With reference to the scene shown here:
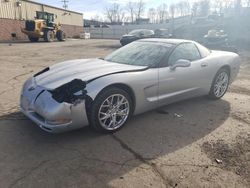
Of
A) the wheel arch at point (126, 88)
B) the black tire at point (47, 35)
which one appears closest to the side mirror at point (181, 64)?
the wheel arch at point (126, 88)

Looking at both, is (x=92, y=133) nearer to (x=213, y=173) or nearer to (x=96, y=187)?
(x=96, y=187)

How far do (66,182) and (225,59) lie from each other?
4455 millimetres

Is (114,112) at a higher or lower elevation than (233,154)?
higher

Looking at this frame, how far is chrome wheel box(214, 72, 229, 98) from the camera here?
579cm

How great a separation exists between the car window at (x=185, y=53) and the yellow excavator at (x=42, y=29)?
71.2 feet

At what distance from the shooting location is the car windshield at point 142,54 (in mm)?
4676

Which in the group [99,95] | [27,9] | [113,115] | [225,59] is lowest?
[113,115]

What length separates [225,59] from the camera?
19.2ft

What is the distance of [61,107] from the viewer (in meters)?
3.54

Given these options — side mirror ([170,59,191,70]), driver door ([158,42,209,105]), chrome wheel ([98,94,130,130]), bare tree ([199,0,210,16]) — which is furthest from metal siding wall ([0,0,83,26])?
bare tree ([199,0,210,16])

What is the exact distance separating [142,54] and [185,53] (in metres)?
0.88

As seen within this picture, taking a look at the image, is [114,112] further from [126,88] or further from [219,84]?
[219,84]

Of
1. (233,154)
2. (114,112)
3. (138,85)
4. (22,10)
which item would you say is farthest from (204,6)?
(233,154)

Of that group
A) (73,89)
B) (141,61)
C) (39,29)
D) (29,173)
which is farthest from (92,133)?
(39,29)
